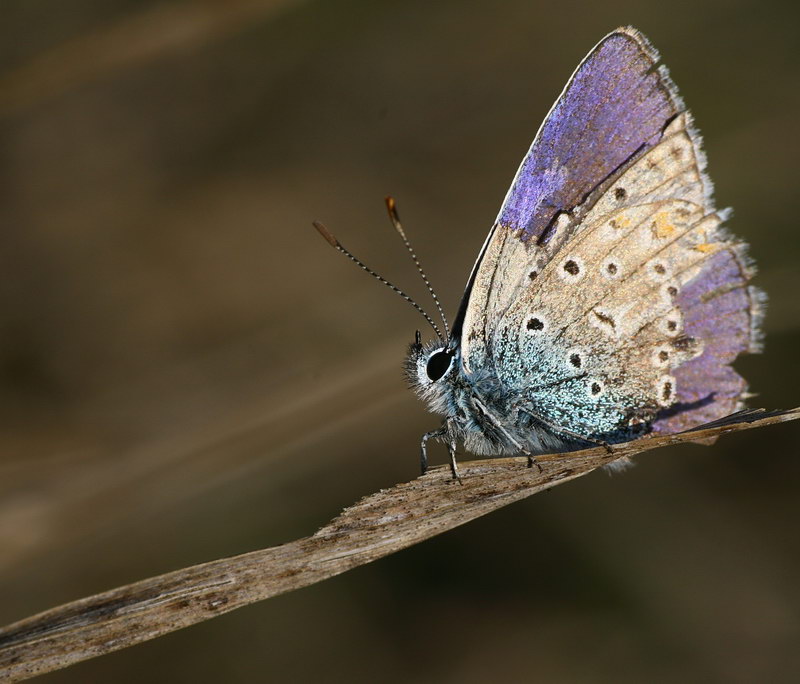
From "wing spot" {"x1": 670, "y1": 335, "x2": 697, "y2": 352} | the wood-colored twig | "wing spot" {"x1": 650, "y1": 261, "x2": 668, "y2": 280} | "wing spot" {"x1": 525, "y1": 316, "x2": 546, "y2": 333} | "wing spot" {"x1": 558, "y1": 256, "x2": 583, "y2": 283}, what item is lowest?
the wood-colored twig

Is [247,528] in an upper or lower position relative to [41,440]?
lower

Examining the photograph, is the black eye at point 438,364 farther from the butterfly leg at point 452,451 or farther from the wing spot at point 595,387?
the wing spot at point 595,387

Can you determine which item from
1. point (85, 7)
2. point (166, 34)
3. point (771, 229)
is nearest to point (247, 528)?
point (166, 34)

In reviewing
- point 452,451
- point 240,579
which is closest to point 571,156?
point 452,451

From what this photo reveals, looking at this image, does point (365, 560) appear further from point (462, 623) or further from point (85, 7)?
point (85, 7)

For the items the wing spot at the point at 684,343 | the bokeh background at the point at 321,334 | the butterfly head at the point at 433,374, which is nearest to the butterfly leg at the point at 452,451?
the butterfly head at the point at 433,374

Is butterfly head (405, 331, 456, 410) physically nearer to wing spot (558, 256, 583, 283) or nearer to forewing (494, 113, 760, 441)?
forewing (494, 113, 760, 441)

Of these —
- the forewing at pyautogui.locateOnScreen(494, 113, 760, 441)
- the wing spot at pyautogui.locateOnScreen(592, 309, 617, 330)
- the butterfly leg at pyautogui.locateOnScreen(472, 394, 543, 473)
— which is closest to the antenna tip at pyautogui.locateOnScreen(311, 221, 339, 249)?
the forewing at pyautogui.locateOnScreen(494, 113, 760, 441)
